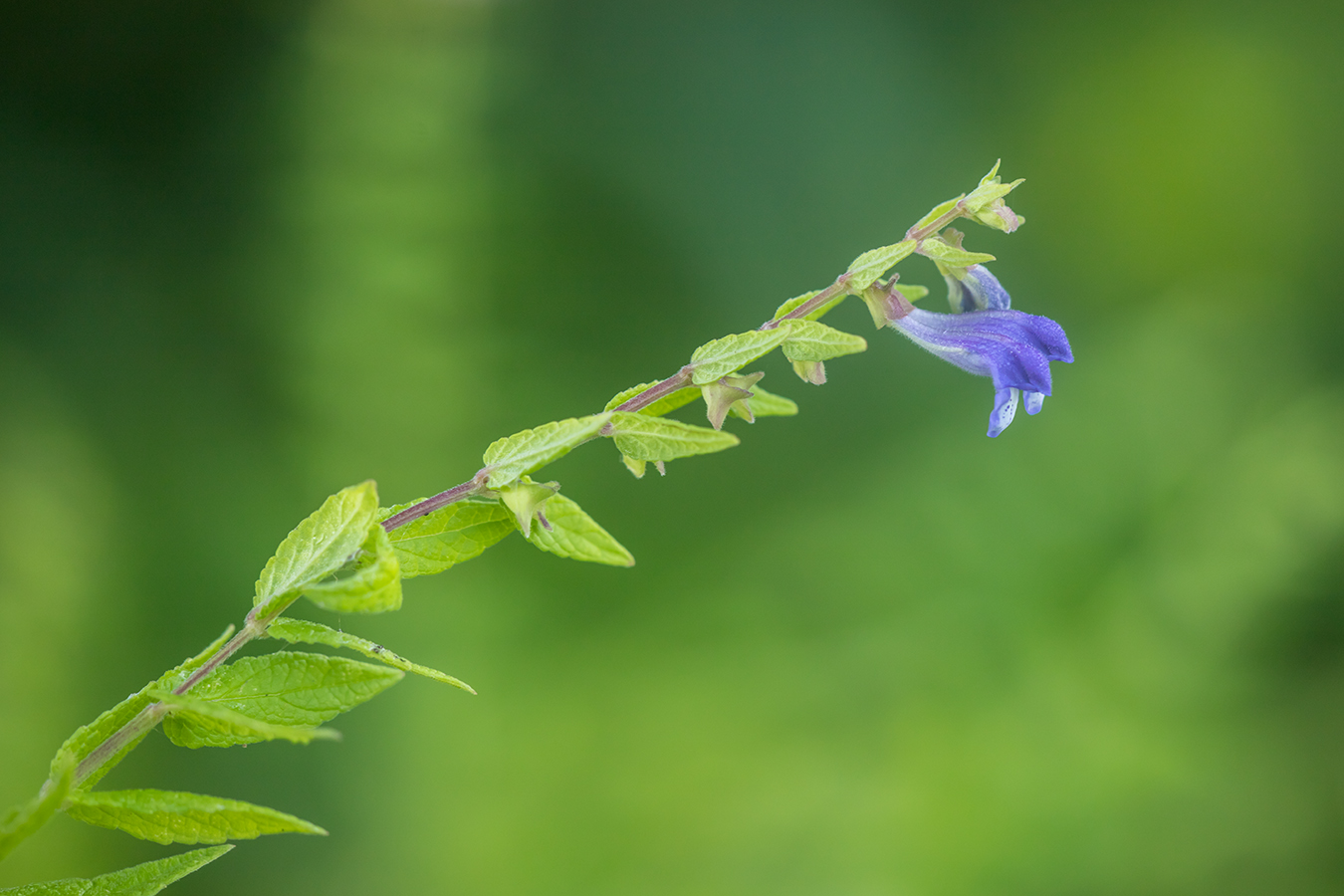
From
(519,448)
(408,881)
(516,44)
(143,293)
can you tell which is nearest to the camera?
(519,448)

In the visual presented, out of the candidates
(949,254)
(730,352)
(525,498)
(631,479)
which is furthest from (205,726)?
(631,479)

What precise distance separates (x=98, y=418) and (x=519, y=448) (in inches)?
59.7

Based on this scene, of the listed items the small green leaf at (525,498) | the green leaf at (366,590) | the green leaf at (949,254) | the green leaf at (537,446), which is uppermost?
the green leaf at (949,254)

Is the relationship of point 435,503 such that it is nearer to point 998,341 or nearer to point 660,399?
point 660,399

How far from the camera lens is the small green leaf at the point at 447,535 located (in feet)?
1.16

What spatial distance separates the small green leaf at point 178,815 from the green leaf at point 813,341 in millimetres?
241

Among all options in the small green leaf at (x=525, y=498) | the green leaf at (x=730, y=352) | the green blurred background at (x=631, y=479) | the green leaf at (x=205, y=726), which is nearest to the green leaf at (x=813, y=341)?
the green leaf at (x=730, y=352)

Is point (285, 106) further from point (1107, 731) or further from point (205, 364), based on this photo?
point (1107, 731)

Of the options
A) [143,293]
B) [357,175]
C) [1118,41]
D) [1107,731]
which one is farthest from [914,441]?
[143,293]

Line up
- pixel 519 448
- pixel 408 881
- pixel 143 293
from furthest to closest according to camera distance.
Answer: pixel 143 293 → pixel 408 881 → pixel 519 448

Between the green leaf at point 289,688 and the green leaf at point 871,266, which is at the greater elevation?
the green leaf at point 871,266

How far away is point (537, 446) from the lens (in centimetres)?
33

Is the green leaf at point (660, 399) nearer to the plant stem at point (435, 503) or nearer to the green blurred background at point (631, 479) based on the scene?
the plant stem at point (435, 503)

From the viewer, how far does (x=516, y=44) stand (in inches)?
67.6
